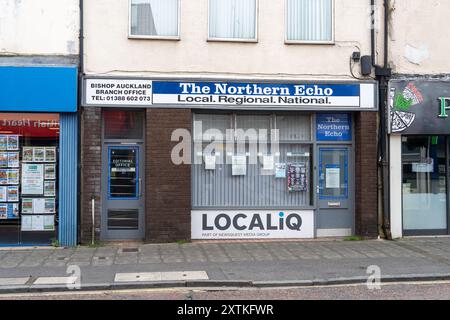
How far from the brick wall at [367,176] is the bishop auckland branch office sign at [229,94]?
39 centimetres

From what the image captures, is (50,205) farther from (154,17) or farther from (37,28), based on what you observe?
(154,17)

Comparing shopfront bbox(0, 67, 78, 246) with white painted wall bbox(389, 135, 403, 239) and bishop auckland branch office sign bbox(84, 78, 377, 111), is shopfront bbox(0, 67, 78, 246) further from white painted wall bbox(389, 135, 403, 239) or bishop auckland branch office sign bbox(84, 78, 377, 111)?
white painted wall bbox(389, 135, 403, 239)

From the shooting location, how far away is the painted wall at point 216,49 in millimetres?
Result: 12500

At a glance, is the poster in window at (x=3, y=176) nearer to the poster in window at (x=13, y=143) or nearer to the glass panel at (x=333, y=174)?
the poster in window at (x=13, y=143)

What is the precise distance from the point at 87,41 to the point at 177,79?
2.08 meters

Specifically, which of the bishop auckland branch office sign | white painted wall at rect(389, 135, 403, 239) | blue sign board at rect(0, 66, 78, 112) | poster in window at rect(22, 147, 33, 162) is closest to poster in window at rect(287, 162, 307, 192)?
the bishop auckland branch office sign

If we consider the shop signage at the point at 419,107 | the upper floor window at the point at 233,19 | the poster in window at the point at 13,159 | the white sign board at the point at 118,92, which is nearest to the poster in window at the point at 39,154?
the poster in window at the point at 13,159

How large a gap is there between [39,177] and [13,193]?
64 cm

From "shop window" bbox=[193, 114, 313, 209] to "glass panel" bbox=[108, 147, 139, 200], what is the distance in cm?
135

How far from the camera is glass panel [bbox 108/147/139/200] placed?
42.0ft

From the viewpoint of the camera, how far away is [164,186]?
12.5 m

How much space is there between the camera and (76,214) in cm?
1230

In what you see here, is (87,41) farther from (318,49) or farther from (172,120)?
(318,49)

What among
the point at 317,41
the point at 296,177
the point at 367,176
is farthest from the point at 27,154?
the point at 367,176
